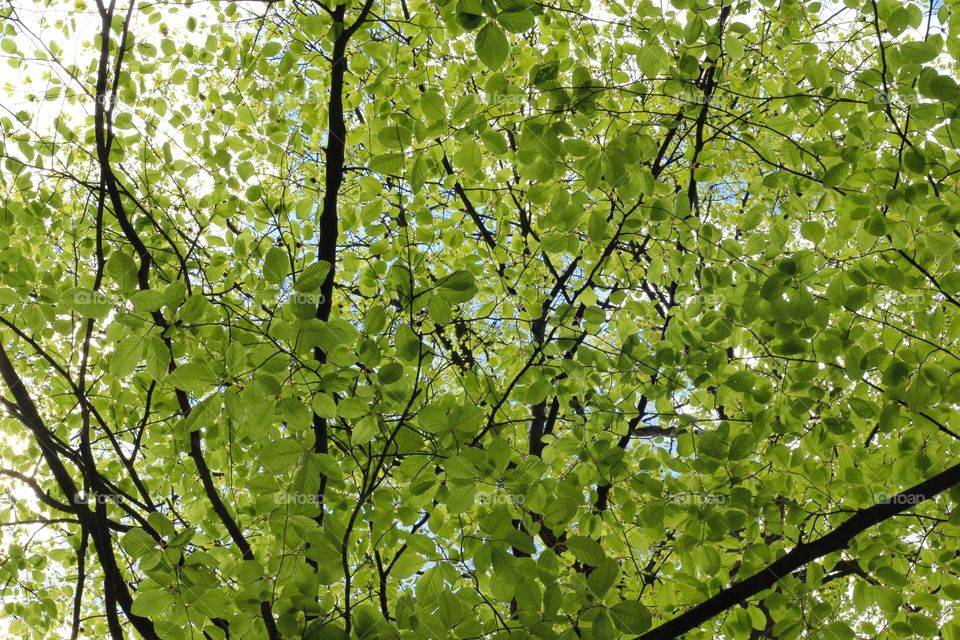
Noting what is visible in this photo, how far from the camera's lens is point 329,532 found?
2445mm

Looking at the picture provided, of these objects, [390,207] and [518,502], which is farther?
[390,207]

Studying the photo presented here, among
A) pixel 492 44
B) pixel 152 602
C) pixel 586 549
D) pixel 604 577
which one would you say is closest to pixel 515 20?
pixel 492 44

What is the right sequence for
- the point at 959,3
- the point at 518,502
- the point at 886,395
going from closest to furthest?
the point at 518,502 < the point at 886,395 < the point at 959,3

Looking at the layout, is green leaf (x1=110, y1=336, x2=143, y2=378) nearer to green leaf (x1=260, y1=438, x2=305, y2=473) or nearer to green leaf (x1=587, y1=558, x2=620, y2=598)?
green leaf (x1=260, y1=438, x2=305, y2=473)

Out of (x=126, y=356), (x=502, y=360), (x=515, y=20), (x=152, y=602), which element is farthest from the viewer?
(x=502, y=360)

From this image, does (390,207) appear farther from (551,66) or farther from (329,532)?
(329,532)

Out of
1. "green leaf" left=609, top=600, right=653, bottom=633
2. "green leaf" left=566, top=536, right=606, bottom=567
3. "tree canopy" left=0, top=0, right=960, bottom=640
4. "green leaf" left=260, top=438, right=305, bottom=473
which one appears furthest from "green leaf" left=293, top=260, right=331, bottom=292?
"green leaf" left=609, top=600, right=653, bottom=633

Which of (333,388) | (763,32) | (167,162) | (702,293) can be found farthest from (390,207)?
(763,32)

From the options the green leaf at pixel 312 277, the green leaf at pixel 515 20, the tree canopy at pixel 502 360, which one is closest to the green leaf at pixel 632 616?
the tree canopy at pixel 502 360

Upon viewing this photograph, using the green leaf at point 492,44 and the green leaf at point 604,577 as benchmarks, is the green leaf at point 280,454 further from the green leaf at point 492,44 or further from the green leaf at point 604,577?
the green leaf at point 492,44

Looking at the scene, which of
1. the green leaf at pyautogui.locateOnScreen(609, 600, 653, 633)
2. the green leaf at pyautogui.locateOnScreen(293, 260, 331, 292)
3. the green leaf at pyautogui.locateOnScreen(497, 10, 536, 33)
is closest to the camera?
the green leaf at pyautogui.locateOnScreen(497, 10, 536, 33)

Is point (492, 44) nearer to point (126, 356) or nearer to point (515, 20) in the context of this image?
point (515, 20)

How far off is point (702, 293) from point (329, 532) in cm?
240

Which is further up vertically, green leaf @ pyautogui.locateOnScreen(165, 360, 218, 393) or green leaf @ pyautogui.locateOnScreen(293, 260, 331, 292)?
green leaf @ pyautogui.locateOnScreen(293, 260, 331, 292)
